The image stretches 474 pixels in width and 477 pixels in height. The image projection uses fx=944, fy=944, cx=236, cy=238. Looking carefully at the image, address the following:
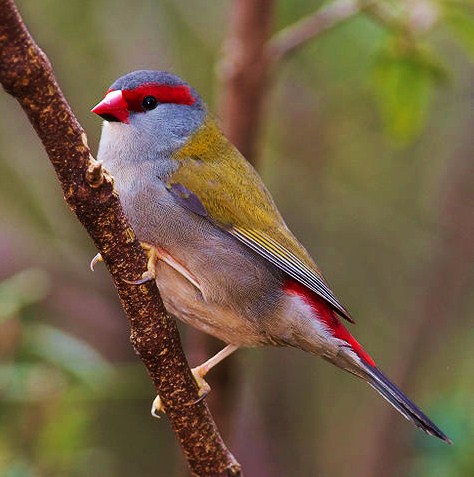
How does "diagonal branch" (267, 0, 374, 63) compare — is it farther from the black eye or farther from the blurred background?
the black eye

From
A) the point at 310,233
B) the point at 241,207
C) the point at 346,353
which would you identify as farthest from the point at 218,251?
the point at 310,233

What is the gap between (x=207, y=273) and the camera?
3.21 meters

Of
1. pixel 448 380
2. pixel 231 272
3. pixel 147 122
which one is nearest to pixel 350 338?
pixel 231 272

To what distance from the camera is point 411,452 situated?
4.88 metres

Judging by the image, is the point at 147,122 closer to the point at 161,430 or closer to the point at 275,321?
the point at 275,321

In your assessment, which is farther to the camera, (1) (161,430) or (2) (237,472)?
(1) (161,430)

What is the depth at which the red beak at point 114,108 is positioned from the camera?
3.42 meters

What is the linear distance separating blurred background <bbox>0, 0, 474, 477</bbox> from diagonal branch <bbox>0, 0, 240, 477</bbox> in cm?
123

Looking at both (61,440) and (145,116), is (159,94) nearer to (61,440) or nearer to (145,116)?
(145,116)

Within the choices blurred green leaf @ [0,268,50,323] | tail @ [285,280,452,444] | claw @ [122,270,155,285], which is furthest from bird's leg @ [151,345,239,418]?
blurred green leaf @ [0,268,50,323]

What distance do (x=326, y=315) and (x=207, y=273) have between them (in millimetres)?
449

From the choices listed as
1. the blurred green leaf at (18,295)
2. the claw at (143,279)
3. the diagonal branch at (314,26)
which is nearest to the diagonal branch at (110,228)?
the claw at (143,279)

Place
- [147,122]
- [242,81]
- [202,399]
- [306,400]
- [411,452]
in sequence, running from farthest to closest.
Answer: [306,400] < [411,452] < [242,81] < [147,122] < [202,399]

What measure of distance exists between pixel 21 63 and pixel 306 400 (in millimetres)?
3921
